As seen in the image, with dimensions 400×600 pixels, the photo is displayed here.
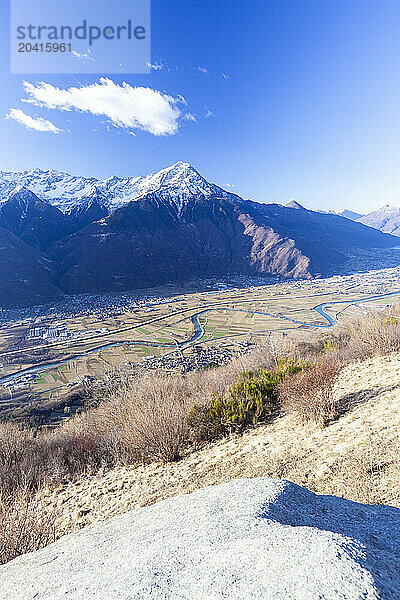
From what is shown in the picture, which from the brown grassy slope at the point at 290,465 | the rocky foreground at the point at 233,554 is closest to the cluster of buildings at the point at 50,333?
the brown grassy slope at the point at 290,465

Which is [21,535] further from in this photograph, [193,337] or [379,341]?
[193,337]

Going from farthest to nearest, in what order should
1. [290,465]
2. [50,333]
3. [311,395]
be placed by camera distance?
[50,333] < [311,395] < [290,465]

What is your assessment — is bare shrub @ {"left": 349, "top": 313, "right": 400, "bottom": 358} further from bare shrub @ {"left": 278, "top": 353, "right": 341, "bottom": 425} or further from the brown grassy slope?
bare shrub @ {"left": 278, "top": 353, "right": 341, "bottom": 425}

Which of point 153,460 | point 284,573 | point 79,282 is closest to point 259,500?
point 284,573

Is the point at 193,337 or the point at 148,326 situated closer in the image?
the point at 193,337

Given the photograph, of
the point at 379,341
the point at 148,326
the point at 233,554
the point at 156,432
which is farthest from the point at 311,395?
the point at 148,326

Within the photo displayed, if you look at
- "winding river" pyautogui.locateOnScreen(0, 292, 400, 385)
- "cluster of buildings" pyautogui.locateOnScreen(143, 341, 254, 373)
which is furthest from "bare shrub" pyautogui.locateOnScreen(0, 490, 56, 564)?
"winding river" pyautogui.locateOnScreen(0, 292, 400, 385)

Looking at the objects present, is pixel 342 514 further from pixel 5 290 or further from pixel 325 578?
pixel 5 290
